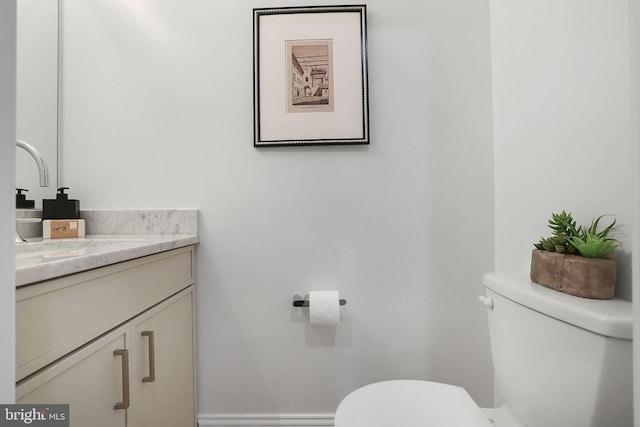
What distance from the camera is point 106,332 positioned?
2.29 feet

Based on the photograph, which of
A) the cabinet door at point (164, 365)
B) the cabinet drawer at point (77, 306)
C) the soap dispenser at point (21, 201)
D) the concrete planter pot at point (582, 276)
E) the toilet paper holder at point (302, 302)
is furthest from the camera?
the toilet paper holder at point (302, 302)

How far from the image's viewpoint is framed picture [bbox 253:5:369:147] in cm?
123

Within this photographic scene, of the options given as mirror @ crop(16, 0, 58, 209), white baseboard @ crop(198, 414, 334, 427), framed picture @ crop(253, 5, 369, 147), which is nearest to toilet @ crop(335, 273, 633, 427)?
white baseboard @ crop(198, 414, 334, 427)

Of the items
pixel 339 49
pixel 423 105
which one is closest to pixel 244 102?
pixel 339 49

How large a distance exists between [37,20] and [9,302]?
137cm

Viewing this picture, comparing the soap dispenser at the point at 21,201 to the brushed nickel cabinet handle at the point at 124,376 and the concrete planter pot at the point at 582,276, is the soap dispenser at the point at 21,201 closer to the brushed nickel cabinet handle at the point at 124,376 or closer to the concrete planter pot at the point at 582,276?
the brushed nickel cabinet handle at the point at 124,376

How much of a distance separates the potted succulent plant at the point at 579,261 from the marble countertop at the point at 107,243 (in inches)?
40.0

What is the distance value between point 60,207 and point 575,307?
1561 mm

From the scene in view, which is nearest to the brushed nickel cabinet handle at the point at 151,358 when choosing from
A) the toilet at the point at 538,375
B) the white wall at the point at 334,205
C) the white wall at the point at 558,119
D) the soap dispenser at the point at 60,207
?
the white wall at the point at 334,205

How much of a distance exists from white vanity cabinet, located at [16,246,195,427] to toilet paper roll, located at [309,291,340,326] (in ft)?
1.49

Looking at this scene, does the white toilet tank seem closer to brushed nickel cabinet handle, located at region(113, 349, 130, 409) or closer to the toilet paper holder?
the toilet paper holder

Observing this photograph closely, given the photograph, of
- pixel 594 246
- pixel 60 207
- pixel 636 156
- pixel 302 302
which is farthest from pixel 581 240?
pixel 60 207

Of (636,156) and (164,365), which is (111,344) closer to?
Answer: (164,365)

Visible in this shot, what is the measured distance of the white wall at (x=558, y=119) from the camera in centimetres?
75
